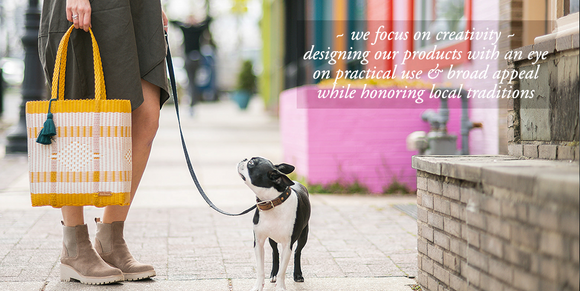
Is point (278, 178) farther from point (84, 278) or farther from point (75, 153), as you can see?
point (84, 278)

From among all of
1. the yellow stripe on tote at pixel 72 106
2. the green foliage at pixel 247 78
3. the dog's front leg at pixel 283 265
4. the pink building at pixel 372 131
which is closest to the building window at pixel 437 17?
the pink building at pixel 372 131

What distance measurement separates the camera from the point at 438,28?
811 cm

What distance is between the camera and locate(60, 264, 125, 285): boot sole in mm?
2980

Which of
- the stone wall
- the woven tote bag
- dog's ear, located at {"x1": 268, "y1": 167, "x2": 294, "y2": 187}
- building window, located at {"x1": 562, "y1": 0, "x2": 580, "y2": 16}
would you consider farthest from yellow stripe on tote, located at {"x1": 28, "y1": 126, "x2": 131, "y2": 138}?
building window, located at {"x1": 562, "y1": 0, "x2": 580, "y2": 16}

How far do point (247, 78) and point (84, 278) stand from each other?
30046 millimetres

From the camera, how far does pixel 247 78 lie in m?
32.7

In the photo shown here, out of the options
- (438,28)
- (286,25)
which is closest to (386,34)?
(438,28)

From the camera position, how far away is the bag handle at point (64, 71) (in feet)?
9.19

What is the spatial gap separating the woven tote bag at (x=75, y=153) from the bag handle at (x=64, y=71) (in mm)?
135

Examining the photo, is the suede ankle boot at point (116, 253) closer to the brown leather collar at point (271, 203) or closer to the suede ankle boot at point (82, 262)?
the suede ankle boot at point (82, 262)

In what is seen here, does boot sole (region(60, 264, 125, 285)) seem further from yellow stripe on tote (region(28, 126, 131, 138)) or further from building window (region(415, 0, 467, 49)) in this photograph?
building window (region(415, 0, 467, 49))

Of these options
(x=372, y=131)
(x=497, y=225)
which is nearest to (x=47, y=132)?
(x=497, y=225)

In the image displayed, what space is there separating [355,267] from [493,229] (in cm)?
146

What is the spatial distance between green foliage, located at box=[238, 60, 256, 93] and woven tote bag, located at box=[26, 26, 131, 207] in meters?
28.6
